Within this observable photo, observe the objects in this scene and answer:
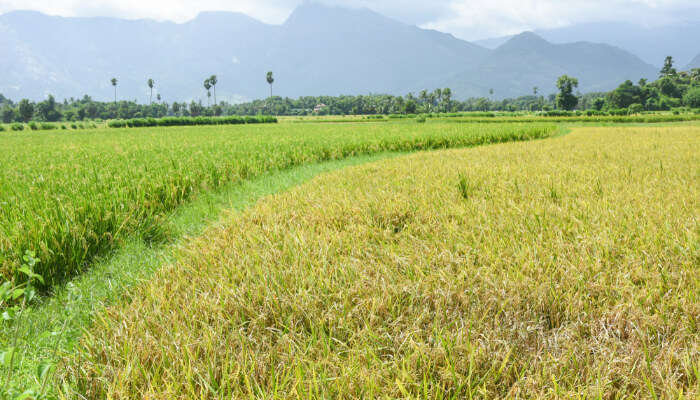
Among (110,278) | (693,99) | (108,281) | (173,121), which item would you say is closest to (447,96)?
(693,99)

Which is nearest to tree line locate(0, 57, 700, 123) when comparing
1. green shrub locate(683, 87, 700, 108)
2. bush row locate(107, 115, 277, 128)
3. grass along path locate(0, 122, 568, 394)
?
green shrub locate(683, 87, 700, 108)

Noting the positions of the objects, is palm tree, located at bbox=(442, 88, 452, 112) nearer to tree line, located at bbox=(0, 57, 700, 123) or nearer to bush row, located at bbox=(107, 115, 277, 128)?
tree line, located at bbox=(0, 57, 700, 123)

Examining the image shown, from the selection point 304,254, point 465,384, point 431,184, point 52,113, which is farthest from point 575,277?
point 52,113

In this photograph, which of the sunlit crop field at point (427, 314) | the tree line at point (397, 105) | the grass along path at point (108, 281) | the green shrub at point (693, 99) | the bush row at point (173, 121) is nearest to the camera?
the sunlit crop field at point (427, 314)

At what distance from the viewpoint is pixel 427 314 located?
72.4 inches

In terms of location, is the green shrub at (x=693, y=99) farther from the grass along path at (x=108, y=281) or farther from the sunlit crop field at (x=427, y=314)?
the grass along path at (x=108, y=281)

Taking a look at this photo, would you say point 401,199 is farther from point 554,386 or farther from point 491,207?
point 554,386

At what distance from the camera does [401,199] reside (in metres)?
4.09

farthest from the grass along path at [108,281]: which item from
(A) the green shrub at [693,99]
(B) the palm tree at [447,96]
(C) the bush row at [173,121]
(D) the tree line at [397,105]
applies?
Result: (B) the palm tree at [447,96]

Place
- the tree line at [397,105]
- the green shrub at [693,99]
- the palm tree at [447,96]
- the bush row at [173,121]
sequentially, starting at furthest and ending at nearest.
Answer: the palm tree at [447,96], the tree line at [397,105], the green shrub at [693,99], the bush row at [173,121]

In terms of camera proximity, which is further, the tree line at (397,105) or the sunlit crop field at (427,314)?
the tree line at (397,105)

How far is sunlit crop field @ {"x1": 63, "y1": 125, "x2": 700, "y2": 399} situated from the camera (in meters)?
1.42

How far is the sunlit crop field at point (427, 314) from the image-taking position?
142cm

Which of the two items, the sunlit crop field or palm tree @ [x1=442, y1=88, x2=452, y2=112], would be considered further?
palm tree @ [x1=442, y1=88, x2=452, y2=112]
